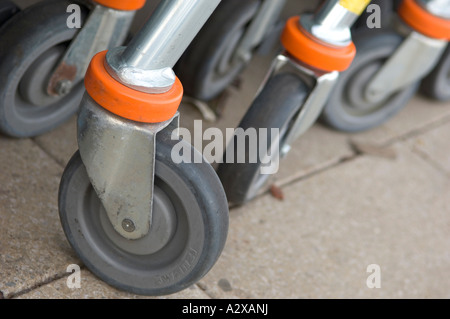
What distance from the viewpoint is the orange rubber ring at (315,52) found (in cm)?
171

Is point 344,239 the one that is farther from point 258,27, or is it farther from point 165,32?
point 165,32

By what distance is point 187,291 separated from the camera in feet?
5.41

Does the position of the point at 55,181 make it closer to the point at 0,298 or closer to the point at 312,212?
the point at 0,298

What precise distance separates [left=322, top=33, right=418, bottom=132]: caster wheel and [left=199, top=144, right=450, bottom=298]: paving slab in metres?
0.16

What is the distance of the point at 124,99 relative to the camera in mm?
1272

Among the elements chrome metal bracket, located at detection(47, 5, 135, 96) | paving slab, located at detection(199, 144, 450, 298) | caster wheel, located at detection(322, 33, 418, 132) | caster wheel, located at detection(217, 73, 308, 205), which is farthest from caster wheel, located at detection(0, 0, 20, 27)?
caster wheel, located at detection(322, 33, 418, 132)

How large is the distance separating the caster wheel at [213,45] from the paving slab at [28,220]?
0.60 metres

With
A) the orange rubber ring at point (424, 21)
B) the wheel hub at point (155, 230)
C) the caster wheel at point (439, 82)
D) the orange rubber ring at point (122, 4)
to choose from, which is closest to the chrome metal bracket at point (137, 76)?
the wheel hub at point (155, 230)

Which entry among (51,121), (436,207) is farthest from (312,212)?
(51,121)

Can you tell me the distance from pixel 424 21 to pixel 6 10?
4.30ft

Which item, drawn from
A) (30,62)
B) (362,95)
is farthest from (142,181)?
(362,95)

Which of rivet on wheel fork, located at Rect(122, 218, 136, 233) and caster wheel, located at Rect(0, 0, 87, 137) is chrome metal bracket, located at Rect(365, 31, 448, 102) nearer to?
caster wheel, located at Rect(0, 0, 87, 137)

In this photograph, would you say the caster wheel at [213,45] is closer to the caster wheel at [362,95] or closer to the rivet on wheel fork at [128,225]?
the caster wheel at [362,95]

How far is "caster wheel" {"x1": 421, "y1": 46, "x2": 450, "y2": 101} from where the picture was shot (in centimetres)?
271
